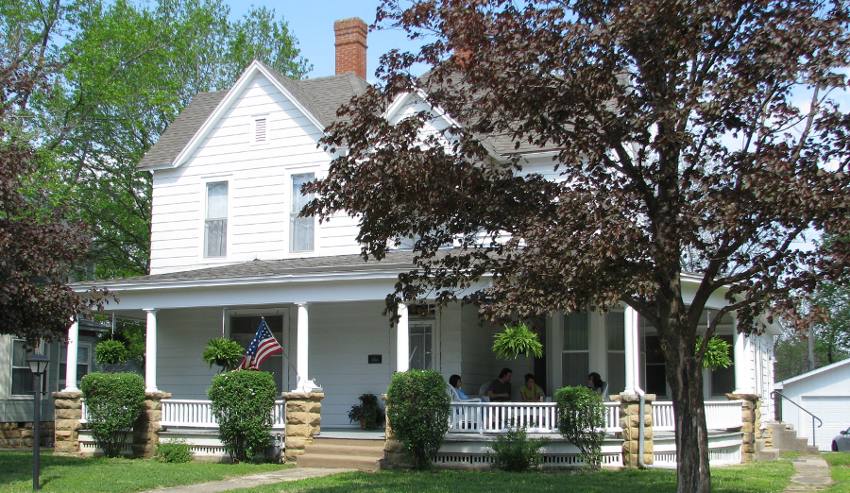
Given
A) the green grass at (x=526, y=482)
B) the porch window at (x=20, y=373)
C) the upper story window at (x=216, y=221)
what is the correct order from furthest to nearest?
1. the porch window at (x=20, y=373)
2. the upper story window at (x=216, y=221)
3. the green grass at (x=526, y=482)

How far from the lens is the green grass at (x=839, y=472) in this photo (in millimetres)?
14433

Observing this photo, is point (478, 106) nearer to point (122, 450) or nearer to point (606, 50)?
point (606, 50)

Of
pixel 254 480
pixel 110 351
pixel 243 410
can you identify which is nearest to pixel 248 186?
pixel 110 351

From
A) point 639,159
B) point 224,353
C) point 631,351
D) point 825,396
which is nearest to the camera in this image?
point 639,159

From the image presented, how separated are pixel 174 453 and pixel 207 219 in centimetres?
610

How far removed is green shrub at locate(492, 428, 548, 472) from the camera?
16.7 metres

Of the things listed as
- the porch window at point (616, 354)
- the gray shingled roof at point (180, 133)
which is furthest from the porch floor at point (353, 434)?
the gray shingled roof at point (180, 133)

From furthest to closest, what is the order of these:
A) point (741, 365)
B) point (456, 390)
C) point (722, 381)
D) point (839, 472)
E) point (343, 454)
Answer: point (722, 381)
point (741, 365)
point (456, 390)
point (343, 454)
point (839, 472)

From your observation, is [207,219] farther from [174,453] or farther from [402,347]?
[402,347]

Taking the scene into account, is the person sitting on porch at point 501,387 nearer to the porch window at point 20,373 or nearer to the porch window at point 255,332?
the porch window at point 255,332

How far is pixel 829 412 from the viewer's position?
40812 mm

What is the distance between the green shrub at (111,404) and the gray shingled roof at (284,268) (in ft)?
6.38

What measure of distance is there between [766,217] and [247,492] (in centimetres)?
820

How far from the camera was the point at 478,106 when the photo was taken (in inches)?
426
